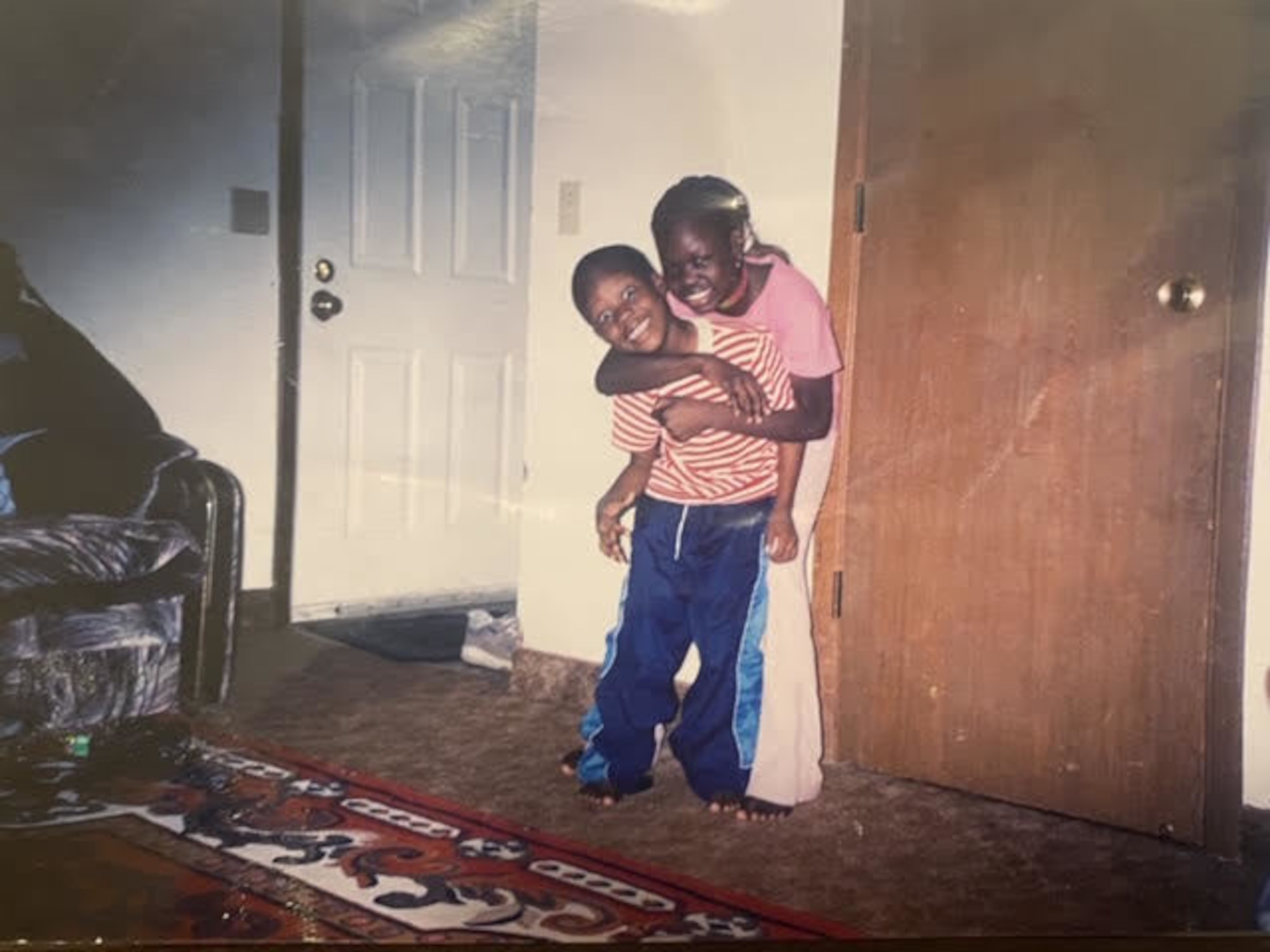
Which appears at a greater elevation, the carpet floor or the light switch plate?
the light switch plate

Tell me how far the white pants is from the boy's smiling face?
1.27 ft

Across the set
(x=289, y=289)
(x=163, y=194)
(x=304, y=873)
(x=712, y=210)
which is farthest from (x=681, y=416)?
(x=163, y=194)

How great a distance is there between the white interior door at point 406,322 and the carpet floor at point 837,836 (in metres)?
0.41

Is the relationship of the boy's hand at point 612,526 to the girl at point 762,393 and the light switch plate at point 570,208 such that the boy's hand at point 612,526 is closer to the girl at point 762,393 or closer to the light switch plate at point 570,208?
the girl at point 762,393

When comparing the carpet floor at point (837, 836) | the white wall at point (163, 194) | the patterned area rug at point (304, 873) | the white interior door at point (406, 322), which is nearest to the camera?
the patterned area rug at point (304, 873)

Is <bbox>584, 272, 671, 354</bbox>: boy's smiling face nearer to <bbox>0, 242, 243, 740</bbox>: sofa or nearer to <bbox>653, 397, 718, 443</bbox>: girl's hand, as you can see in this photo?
<bbox>653, 397, 718, 443</bbox>: girl's hand

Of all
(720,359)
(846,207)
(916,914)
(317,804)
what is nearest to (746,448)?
(720,359)

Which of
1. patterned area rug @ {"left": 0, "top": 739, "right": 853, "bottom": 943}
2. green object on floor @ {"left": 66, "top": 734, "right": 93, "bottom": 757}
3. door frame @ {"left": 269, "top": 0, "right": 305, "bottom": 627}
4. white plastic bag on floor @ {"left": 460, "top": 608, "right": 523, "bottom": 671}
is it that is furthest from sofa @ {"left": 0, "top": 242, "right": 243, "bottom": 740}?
white plastic bag on floor @ {"left": 460, "top": 608, "right": 523, "bottom": 671}

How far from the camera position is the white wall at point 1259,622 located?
1.95 metres

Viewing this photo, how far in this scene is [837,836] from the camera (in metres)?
2.07

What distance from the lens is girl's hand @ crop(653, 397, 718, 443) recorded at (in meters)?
2.24

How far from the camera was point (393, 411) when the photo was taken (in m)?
2.80

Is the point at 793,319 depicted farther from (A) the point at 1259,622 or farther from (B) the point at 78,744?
(B) the point at 78,744

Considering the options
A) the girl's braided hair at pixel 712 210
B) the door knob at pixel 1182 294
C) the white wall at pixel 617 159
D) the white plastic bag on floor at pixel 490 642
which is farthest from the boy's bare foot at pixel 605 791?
the door knob at pixel 1182 294
